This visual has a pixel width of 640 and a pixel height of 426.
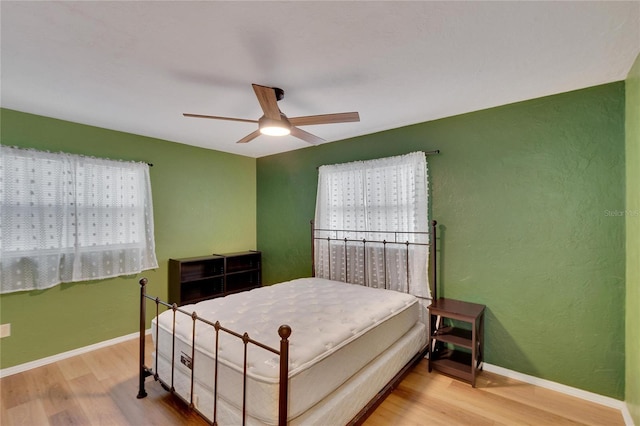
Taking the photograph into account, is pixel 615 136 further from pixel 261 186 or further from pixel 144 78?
pixel 261 186

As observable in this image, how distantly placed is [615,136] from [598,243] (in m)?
0.81

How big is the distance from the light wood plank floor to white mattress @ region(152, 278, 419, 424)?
328 millimetres

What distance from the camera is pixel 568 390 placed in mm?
2289

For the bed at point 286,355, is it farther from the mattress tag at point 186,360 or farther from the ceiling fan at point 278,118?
the ceiling fan at point 278,118

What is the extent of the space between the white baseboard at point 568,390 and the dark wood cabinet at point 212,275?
3.16 metres

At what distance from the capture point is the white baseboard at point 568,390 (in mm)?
2080

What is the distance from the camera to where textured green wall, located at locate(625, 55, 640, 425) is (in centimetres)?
179

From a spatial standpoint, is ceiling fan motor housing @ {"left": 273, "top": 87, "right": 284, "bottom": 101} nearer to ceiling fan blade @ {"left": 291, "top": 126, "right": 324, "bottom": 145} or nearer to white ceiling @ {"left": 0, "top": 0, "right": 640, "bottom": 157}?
white ceiling @ {"left": 0, "top": 0, "right": 640, "bottom": 157}

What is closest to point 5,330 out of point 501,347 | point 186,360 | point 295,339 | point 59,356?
point 59,356

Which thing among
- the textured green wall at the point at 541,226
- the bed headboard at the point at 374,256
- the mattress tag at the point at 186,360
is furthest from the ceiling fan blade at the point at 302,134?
the mattress tag at the point at 186,360

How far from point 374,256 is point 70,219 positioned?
3213 millimetres

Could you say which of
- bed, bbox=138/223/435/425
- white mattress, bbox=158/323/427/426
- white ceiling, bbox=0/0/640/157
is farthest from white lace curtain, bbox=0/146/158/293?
white mattress, bbox=158/323/427/426

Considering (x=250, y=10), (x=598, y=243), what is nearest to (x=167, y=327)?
(x=250, y=10)

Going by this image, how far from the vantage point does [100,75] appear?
202 centimetres
